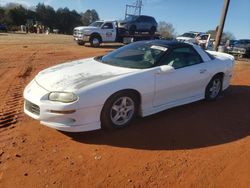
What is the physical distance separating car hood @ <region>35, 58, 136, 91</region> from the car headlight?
0.08 meters

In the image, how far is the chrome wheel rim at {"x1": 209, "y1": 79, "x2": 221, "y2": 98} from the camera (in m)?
6.42

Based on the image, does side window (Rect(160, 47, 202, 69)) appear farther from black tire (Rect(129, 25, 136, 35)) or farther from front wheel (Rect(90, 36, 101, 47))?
black tire (Rect(129, 25, 136, 35))

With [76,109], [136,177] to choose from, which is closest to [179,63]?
[76,109]

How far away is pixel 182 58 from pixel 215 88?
135cm

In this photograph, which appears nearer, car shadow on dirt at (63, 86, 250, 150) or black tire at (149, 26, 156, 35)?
car shadow on dirt at (63, 86, 250, 150)

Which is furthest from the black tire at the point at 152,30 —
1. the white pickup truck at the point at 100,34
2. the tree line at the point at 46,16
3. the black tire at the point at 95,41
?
the tree line at the point at 46,16

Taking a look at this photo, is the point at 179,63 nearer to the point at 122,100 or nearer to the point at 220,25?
the point at 122,100

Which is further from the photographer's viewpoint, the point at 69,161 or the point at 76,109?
the point at 76,109

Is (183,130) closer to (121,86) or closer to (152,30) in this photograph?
(121,86)

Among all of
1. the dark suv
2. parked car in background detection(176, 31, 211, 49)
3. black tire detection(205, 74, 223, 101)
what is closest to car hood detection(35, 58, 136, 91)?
black tire detection(205, 74, 223, 101)

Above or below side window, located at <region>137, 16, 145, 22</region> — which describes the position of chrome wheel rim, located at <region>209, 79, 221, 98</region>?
below

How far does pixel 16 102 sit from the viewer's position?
5.94 meters

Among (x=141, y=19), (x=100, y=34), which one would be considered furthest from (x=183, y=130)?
(x=141, y=19)

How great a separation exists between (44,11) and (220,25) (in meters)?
50.7
